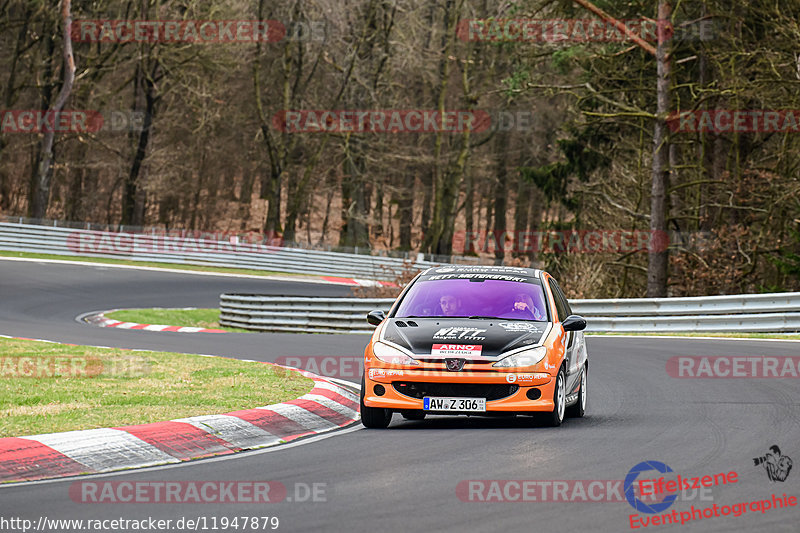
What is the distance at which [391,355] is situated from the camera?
10125 millimetres

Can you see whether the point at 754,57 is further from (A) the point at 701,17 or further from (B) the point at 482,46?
(B) the point at 482,46

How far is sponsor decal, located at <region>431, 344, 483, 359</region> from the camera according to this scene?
32.5 ft

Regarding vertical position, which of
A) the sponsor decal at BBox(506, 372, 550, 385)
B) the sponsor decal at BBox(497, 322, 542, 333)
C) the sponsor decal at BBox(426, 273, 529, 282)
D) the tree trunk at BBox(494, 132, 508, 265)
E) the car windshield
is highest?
the tree trunk at BBox(494, 132, 508, 265)

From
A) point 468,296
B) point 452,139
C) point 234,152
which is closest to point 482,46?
point 452,139

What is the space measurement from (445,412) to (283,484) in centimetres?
289

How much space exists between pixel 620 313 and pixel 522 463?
51.6ft

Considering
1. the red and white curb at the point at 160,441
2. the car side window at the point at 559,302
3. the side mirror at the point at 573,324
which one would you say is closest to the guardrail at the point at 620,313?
the car side window at the point at 559,302

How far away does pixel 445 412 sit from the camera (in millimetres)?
9883

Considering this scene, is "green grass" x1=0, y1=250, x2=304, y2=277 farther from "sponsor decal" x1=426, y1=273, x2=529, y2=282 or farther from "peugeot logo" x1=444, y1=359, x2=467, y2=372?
"peugeot logo" x1=444, y1=359, x2=467, y2=372

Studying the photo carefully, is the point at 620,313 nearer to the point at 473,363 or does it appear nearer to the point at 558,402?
the point at 558,402

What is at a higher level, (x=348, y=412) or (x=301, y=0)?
(x=301, y=0)

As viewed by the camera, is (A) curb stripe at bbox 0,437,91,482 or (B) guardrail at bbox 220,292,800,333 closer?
(A) curb stripe at bbox 0,437,91,482

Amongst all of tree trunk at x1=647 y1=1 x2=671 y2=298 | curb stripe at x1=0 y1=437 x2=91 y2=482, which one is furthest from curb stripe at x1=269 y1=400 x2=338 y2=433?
tree trunk at x1=647 y1=1 x2=671 y2=298

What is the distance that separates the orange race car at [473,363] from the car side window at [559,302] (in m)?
0.22
